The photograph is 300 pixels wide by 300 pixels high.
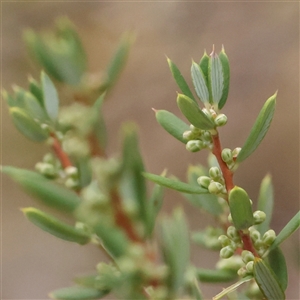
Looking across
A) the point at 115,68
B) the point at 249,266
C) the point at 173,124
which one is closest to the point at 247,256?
the point at 249,266

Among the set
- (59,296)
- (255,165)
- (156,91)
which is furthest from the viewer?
(156,91)

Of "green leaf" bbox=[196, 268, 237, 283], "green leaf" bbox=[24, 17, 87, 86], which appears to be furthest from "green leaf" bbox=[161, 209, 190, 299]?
"green leaf" bbox=[24, 17, 87, 86]

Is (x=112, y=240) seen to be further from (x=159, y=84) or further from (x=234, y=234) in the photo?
(x=159, y=84)

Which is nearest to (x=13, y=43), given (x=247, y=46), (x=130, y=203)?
(x=247, y=46)

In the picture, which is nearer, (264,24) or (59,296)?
(59,296)

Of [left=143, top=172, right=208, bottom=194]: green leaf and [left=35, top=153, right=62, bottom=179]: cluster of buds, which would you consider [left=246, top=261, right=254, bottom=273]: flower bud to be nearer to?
[left=143, top=172, right=208, bottom=194]: green leaf

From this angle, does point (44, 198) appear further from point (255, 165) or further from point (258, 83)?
point (258, 83)
